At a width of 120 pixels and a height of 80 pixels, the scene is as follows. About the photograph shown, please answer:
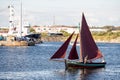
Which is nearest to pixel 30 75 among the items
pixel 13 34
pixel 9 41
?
pixel 9 41

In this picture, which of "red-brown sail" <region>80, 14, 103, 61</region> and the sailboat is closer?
the sailboat

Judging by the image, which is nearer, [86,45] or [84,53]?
[84,53]

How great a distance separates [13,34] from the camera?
7530 inches

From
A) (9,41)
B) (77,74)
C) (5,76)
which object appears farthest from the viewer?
(9,41)

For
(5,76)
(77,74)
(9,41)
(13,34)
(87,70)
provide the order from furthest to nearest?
(13,34), (9,41), (87,70), (77,74), (5,76)

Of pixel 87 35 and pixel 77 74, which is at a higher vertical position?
pixel 87 35

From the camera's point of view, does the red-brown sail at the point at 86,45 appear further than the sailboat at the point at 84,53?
Yes

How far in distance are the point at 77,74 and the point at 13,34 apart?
133 m

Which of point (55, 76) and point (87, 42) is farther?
point (87, 42)

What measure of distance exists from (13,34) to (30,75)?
135 meters

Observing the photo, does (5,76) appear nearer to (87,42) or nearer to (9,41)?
(87,42)

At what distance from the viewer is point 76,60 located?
68438mm

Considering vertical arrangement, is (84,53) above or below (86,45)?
below

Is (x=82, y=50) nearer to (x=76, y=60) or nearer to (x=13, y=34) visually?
(x=76, y=60)
